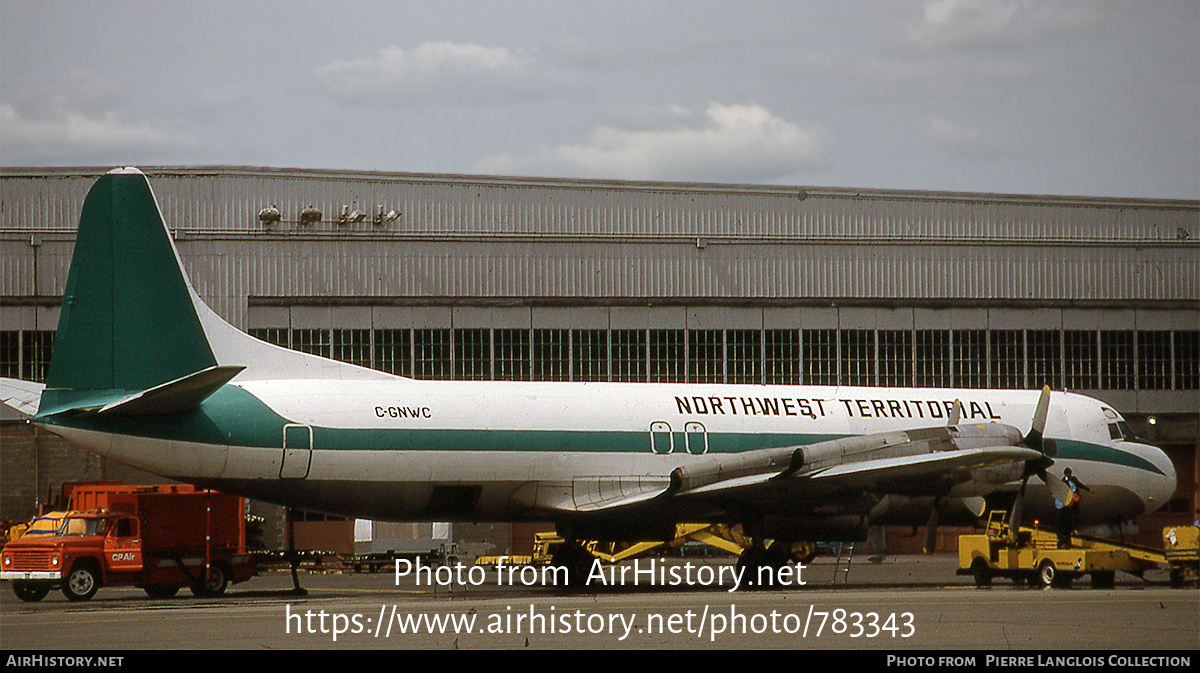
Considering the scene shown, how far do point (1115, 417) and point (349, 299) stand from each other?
22131 mm

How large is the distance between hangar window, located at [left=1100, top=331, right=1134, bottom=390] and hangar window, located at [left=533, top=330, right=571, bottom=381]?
1799 cm

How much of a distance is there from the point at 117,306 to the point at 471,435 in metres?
7.00

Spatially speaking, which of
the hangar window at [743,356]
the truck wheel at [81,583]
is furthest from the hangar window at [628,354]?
the truck wheel at [81,583]

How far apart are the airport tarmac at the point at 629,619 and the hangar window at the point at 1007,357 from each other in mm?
14496

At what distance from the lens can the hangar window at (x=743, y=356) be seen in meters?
40.5

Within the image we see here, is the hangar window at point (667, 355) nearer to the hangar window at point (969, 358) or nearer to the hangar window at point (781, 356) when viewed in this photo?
the hangar window at point (781, 356)

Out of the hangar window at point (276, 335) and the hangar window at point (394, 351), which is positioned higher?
the hangar window at point (276, 335)

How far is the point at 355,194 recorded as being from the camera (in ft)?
132

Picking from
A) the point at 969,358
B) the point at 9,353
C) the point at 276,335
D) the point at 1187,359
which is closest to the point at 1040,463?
the point at 969,358

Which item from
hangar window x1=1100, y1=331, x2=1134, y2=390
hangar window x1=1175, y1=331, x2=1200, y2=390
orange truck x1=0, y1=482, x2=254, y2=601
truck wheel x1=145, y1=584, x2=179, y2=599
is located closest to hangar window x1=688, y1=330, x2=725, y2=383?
hangar window x1=1100, y1=331, x2=1134, y2=390

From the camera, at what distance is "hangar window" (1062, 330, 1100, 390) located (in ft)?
137

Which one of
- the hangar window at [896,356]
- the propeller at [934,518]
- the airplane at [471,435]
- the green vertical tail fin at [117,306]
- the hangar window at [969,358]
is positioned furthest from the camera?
the hangar window at [969,358]

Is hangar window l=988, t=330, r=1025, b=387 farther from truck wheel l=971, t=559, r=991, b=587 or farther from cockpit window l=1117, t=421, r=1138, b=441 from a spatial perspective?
truck wheel l=971, t=559, r=991, b=587

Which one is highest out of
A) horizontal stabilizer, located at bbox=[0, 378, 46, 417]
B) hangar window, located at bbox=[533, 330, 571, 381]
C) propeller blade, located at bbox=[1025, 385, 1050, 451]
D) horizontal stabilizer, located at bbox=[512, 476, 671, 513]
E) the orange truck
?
hangar window, located at bbox=[533, 330, 571, 381]
